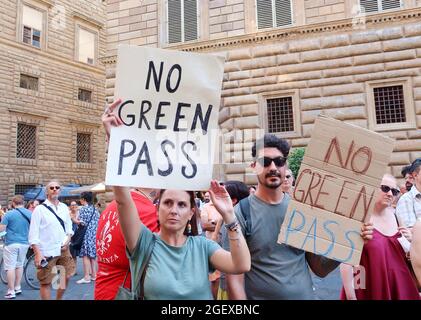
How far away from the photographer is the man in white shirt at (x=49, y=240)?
17.3ft

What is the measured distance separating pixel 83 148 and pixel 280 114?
52.3ft

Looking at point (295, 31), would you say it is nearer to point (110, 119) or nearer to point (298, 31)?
point (298, 31)

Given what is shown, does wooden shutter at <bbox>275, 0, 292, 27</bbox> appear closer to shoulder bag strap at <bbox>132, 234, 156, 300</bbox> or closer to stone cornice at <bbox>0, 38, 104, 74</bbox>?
shoulder bag strap at <bbox>132, 234, 156, 300</bbox>

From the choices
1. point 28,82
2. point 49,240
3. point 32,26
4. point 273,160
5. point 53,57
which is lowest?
point 49,240

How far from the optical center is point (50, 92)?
75.1ft

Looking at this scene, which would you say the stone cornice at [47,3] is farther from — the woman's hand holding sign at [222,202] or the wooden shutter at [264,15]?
the woman's hand holding sign at [222,202]

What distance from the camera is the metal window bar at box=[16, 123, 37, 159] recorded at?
2138 cm

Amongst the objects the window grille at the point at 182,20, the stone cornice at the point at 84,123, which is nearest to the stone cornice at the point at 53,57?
the stone cornice at the point at 84,123

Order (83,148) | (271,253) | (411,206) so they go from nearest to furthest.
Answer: (271,253) < (411,206) < (83,148)

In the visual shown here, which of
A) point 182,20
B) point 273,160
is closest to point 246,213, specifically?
point 273,160

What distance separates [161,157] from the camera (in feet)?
6.99
